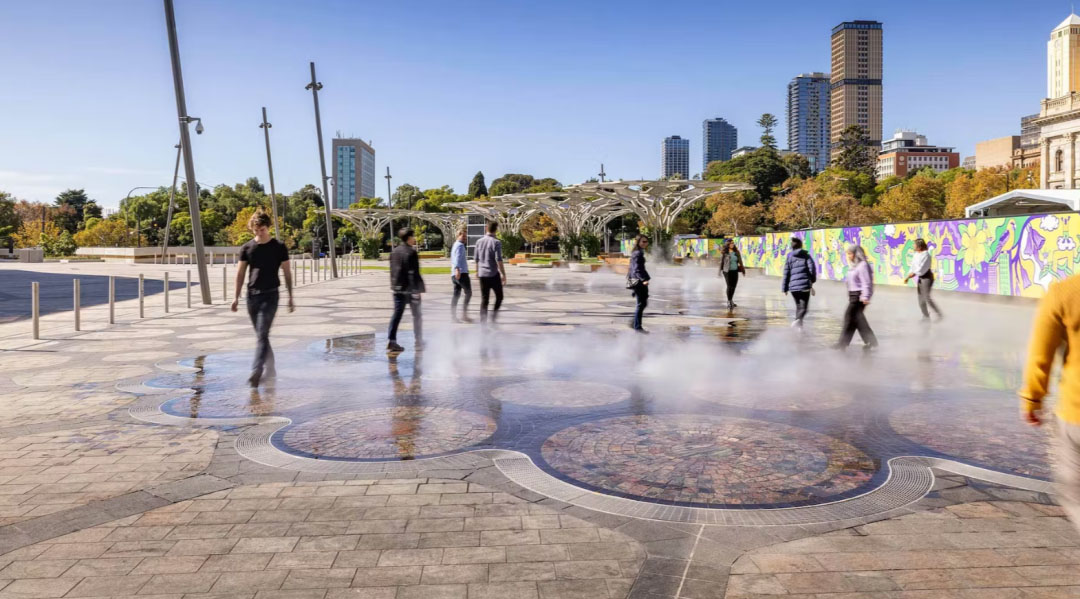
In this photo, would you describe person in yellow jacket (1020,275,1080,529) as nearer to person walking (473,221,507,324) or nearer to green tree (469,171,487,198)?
person walking (473,221,507,324)

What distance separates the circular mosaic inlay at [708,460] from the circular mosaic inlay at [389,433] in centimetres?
67

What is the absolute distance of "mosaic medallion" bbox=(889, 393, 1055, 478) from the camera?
185 inches

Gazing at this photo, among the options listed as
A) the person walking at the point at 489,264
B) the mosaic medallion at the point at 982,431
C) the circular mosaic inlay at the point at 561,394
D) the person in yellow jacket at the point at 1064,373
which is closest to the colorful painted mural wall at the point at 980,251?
the mosaic medallion at the point at 982,431

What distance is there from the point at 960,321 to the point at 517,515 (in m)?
12.5

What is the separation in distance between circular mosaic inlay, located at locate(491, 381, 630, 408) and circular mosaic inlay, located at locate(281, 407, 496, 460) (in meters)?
0.71

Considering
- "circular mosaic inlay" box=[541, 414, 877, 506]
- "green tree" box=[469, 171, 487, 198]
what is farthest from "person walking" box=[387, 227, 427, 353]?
"green tree" box=[469, 171, 487, 198]

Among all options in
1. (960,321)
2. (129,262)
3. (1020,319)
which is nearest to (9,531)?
(960,321)

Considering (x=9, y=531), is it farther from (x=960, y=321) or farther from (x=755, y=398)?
(x=960, y=321)

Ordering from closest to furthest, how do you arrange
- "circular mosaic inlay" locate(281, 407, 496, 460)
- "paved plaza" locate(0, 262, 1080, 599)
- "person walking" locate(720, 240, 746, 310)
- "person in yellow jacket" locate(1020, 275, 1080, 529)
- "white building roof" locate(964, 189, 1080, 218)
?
"person in yellow jacket" locate(1020, 275, 1080, 529) < "paved plaza" locate(0, 262, 1080, 599) < "circular mosaic inlay" locate(281, 407, 496, 460) < "person walking" locate(720, 240, 746, 310) < "white building roof" locate(964, 189, 1080, 218)

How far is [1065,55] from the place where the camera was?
12056 centimetres

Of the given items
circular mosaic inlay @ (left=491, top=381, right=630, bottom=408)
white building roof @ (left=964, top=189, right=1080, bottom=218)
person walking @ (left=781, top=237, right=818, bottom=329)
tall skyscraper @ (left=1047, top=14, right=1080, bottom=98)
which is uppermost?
tall skyscraper @ (left=1047, top=14, right=1080, bottom=98)

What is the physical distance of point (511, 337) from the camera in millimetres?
11000

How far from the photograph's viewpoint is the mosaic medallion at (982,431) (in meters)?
4.70

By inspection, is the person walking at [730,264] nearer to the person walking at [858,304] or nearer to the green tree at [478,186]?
the person walking at [858,304]
